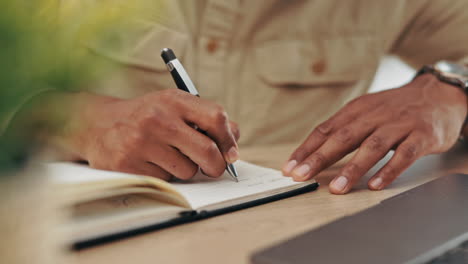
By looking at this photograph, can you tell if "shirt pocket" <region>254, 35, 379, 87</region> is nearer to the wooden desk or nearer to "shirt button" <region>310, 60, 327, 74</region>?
"shirt button" <region>310, 60, 327, 74</region>

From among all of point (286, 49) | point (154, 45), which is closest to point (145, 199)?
point (154, 45)

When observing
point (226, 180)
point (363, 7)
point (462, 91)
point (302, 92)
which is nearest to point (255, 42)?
Result: point (302, 92)

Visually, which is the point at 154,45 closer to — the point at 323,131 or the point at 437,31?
the point at 323,131

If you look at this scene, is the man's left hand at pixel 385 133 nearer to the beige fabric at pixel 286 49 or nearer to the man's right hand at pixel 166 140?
the man's right hand at pixel 166 140

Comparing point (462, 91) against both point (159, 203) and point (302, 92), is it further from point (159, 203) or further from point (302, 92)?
point (159, 203)

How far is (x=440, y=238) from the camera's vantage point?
0.44 metres

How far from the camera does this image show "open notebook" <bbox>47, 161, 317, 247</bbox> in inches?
18.6

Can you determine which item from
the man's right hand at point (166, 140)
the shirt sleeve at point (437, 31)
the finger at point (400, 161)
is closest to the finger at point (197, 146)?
the man's right hand at point (166, 140)

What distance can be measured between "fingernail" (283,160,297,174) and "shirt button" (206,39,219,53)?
51cm

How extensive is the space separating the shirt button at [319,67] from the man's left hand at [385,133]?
352mm

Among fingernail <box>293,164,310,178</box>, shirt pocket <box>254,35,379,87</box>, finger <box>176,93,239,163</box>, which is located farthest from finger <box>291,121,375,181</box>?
shirt pocket <box>254,35,379,87</box>

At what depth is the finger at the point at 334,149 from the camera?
71cm

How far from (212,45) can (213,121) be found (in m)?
0.56

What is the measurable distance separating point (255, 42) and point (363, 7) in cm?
31
